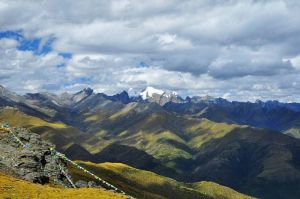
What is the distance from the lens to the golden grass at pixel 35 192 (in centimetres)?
6612

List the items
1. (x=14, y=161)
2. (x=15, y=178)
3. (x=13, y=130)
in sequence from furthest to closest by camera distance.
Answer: (x=13, y=130)
(x=14, y=161)
(x=15, y=178)

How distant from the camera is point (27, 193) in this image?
67562 millimetres

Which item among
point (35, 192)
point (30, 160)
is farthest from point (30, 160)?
point (35, 192)

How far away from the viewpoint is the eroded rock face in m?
84.7

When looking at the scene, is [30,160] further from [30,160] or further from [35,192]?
[35,192]

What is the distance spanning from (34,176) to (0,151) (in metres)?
11.9

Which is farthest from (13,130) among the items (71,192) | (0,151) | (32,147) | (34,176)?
(71,192)

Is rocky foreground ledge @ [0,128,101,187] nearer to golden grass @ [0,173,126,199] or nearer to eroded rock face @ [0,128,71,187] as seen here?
eroded rock face @ [0,128,71,187]

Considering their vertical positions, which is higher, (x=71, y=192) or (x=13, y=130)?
(x=13, y=130)

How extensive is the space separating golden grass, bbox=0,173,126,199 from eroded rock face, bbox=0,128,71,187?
23.1ft

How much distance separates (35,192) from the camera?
69312mm

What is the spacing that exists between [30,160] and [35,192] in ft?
Result: 66.5

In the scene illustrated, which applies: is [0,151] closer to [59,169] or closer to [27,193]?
[59,169]

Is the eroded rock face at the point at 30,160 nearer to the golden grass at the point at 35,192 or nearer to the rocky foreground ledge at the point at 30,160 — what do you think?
the rocky foreground ledge at the point at 30,160
